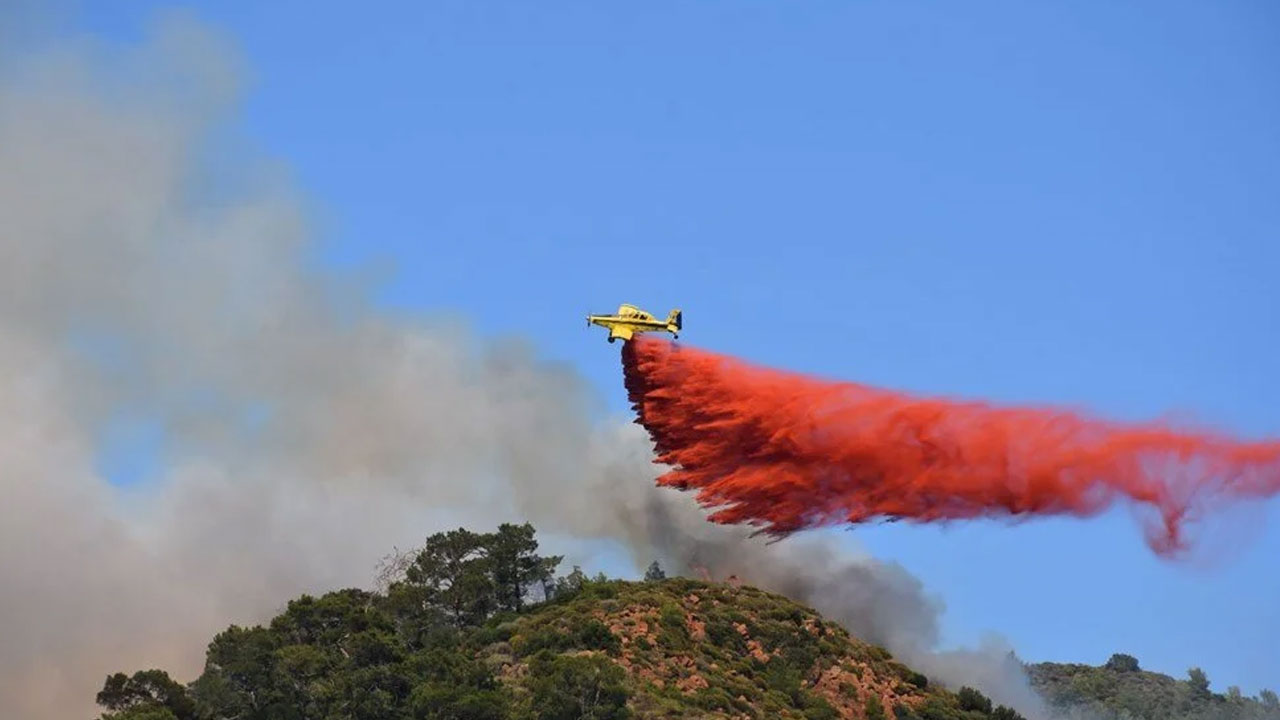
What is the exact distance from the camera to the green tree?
383 ft

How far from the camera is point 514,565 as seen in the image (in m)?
147

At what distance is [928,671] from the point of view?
148875mm

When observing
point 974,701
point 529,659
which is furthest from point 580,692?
point 974,701

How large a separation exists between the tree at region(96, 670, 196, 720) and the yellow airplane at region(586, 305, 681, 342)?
3854 centimetres

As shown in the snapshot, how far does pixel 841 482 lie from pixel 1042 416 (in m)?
12.0

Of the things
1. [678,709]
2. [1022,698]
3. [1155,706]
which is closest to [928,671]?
[1022,698]

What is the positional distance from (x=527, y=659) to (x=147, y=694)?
25.3 m

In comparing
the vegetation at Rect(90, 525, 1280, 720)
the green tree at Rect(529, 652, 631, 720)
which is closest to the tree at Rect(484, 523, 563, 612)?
the vegetation at Rect(90, 525, 1280, 720)

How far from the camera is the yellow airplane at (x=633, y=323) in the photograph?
11800 cm

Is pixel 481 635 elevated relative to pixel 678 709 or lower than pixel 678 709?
elevated

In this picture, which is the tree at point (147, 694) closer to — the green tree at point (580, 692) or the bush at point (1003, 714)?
the green tree at point (580, 692)

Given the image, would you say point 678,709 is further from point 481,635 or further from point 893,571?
point 893,571

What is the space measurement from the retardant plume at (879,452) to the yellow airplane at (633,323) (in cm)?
121

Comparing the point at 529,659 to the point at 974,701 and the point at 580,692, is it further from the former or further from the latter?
the point at 974,701
